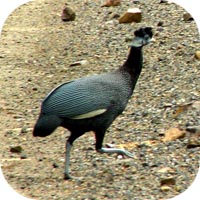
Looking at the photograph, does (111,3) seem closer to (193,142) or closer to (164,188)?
(193,142)

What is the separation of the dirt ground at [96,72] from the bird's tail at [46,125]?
0.83 feet

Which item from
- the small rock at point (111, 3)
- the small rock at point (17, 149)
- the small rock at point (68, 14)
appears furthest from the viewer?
the small rock at point (68, 14)

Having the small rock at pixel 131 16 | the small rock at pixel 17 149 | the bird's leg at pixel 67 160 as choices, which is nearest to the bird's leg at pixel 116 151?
the bird's leg at pixel 67 160

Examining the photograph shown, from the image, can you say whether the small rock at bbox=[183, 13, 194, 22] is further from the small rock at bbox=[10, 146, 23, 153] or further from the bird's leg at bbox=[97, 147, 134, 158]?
the small rock at bbox=[10, 146, 23, 153]

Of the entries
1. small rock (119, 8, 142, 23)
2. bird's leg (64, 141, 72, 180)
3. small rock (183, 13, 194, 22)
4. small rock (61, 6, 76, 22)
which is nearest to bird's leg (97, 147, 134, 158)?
bird's leg (64, 141, 72, 180)

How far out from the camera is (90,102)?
3.94m

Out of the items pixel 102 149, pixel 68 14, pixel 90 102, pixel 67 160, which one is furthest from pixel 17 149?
pixel 68 14

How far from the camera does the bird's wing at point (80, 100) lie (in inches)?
154

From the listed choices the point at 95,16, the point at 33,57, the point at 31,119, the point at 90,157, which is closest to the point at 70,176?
the point at 90,157

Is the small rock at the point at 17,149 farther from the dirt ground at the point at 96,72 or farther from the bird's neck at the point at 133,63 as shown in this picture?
the bird's neck at the point at 133,63

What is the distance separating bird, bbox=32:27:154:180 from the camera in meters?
3.92

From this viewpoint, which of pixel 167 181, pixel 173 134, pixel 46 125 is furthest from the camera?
pixel 173 134

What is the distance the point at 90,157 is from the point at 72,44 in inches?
49.5

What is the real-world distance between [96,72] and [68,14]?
53cm
